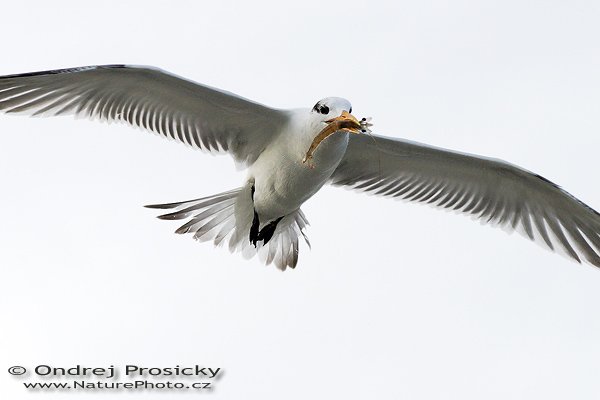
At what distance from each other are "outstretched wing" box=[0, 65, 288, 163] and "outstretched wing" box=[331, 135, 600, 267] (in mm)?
1103

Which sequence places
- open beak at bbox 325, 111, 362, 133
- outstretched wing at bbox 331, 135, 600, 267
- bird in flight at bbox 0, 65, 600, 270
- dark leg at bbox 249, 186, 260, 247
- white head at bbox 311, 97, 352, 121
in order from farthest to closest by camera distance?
outstretched wing at bbox 331, 135, 600, 267 < dark leg at bbox 249, 186, 260, 247 < bird in flight at bbox 0, 65, 600, 270 < white head at bbox 311, 97, 352, 121 < open beak at bbox 325, 111, 362, 133

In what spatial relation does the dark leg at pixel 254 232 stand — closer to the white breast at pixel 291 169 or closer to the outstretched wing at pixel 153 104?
the white breast at pixel 291 169

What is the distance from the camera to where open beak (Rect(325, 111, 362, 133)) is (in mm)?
8469

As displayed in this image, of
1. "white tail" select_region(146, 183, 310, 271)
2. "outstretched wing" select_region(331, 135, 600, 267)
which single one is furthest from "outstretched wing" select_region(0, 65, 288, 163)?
"outstretched wing" select_region(331, 135, 600, 267)

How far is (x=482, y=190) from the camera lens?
37.1ft

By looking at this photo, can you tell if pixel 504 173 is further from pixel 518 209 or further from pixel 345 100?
pixel 345 100

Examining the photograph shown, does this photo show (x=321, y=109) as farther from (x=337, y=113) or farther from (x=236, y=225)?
(x=236, y=225)

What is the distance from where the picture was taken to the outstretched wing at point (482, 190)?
1087 centimetres

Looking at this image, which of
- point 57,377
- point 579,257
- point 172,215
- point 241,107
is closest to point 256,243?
point 172,215

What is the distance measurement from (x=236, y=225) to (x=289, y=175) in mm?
1250

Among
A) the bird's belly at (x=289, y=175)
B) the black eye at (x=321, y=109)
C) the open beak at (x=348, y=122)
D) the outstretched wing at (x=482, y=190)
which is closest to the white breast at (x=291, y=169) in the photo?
the bird's belly at (x=289, y=175)

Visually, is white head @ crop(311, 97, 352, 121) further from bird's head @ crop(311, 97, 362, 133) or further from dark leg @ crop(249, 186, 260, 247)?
dark leg @ crop(249, 186, 260, 247)

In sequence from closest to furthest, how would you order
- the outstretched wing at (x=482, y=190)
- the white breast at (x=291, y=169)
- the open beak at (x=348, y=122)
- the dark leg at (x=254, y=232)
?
1. the open beak at (x=348, y=122)
2. the white breast at (x=291, y=169)
3. the dark leg at (x=254, y=232)
4. the outstretched wing at (x=482, y=190)

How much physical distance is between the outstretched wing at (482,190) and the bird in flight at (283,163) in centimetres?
1
